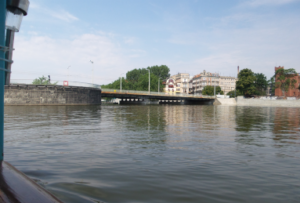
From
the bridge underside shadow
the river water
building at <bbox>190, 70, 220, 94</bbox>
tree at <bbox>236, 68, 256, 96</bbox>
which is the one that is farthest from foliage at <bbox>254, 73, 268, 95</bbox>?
the river water

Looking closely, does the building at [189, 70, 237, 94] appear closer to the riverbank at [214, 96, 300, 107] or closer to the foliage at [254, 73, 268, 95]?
the foliage at [254, 73, 268, 95]

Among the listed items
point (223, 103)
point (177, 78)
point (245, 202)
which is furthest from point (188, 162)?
point (177, 78)

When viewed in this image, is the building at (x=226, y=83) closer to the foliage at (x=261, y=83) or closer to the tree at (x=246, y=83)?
the foliage at (x=261, y=83)

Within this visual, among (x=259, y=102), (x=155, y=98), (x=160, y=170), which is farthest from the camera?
(x=259, y=102)

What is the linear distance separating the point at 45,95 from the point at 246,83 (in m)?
69.8

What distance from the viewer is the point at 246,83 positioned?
292 feet

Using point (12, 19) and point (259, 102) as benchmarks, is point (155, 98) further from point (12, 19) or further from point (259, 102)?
point (12, 19)

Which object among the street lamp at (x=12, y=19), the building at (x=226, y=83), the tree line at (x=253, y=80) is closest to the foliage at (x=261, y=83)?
the tree line at (x=253, y=80)

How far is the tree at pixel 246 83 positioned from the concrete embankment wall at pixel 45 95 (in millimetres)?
60013

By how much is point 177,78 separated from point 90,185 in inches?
7389

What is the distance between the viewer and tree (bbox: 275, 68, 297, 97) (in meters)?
88.9

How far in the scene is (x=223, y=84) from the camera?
16362cm

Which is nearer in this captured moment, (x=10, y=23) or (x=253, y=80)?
(x=10, y=23)

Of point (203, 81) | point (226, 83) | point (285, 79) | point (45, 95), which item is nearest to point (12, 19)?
point (45, 95)
